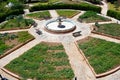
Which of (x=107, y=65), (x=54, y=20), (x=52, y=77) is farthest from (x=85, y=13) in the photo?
(x=52, y=77)

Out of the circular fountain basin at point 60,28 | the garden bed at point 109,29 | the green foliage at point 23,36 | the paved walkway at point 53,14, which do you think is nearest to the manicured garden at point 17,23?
the green foliage at point 23,36

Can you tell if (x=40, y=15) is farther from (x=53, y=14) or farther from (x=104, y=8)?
(x=104, y=8)

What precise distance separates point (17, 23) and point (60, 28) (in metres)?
9.10

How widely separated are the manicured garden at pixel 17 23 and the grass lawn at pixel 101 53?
12.5m

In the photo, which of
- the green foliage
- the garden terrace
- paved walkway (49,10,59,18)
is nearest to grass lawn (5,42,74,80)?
the green foliage

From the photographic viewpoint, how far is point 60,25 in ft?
145

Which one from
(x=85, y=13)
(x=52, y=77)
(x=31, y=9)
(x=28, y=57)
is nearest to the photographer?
(x=52, y=77)

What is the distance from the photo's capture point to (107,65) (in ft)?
104

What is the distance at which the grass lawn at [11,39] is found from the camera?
37166 millimetres

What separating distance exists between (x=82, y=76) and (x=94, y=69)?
6.82ft

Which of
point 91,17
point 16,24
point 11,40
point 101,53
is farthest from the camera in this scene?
point 91,17

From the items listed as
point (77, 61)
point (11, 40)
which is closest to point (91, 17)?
point (77, 61)

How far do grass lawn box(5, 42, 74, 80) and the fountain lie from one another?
552 cm

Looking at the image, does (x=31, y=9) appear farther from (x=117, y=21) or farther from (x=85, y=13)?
(x=117, y=21)
